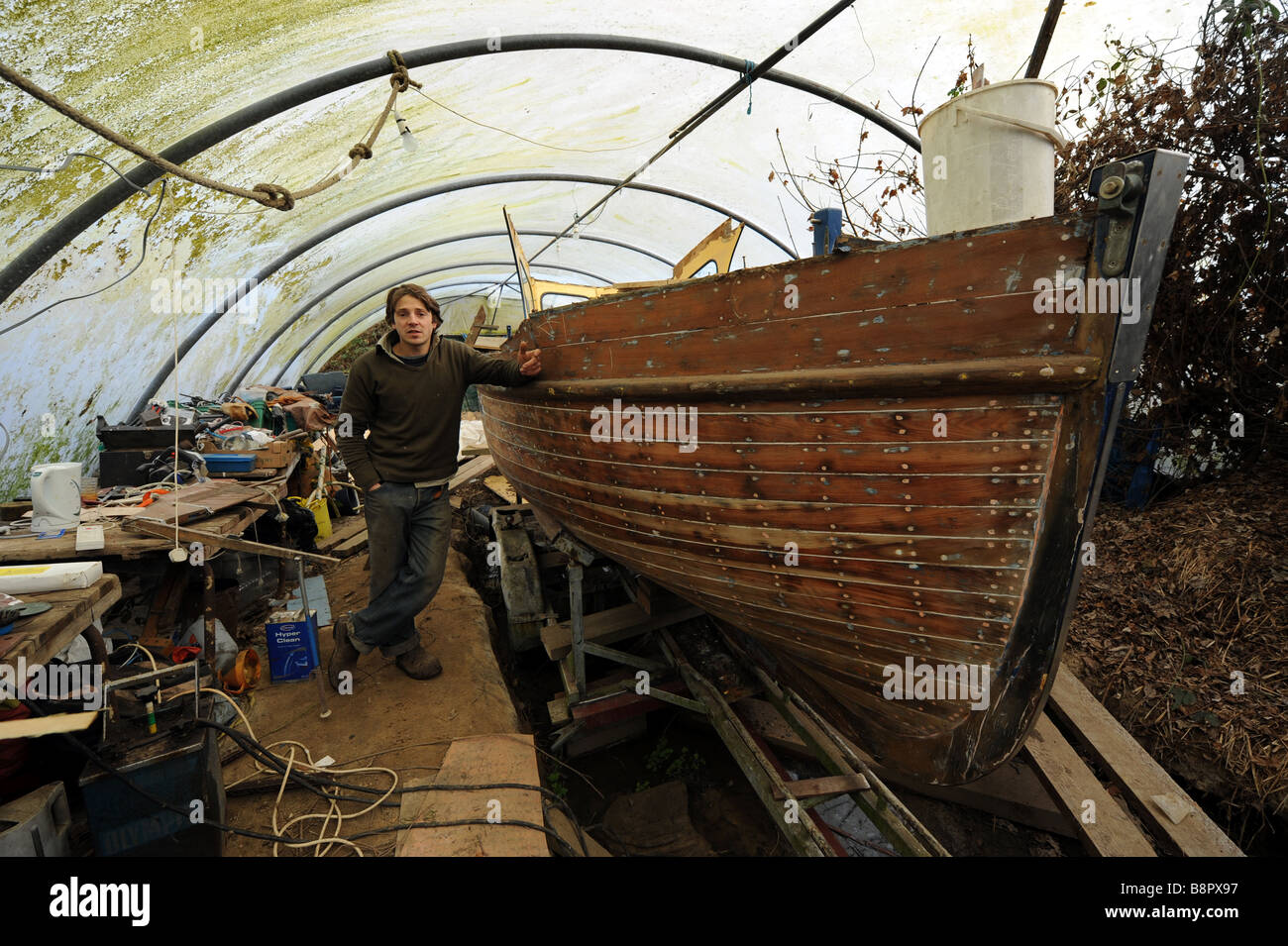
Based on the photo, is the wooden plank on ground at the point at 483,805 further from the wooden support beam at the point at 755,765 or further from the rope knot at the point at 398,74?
the rope knot at the point at 398,74

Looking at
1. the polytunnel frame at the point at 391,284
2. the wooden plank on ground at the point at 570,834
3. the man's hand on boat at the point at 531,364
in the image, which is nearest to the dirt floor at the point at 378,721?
the wooden plank on ground at the point at 570,834

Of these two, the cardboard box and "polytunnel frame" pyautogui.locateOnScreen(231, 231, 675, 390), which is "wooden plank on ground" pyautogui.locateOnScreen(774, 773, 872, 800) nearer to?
the cardboard box

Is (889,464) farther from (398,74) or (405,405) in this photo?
(398,74)

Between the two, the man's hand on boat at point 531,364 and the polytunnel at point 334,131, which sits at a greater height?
the polytunnel at point 334,131

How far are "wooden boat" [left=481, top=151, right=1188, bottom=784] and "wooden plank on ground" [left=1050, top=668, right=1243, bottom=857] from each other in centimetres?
107

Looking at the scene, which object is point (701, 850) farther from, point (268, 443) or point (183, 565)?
point (268, 443)

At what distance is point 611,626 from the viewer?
392cm

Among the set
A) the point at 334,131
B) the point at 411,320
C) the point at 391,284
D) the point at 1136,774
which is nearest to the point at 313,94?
the point at 334,131

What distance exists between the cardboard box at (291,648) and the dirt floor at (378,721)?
8 centimetres

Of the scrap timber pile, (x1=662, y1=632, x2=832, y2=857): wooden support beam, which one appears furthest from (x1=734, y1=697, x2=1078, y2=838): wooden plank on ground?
the scrap timber pile

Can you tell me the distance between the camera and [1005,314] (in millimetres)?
1739

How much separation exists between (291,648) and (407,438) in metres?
1.66

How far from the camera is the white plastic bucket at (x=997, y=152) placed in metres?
1.86

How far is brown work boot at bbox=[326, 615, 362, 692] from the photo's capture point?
11.4ft
